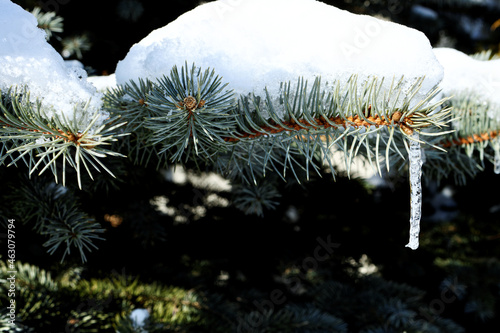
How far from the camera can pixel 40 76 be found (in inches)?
25.7

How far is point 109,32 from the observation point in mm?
1862

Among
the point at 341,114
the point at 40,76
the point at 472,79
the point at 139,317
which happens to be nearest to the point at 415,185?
the point at 341,114

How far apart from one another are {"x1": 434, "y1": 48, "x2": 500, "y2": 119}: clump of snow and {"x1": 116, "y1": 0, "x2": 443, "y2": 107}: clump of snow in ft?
1.19

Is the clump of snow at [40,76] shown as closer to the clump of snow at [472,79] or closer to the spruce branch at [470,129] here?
the spruce branch at [470,129]

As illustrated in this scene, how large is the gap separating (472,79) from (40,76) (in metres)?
1.05

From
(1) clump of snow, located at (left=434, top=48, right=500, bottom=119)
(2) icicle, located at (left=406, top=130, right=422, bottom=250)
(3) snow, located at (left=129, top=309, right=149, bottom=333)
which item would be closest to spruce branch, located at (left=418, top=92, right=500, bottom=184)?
(1) clump of snow, located at (left=434, top=48, right=500, bottom=119)

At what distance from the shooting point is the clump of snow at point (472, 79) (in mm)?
950

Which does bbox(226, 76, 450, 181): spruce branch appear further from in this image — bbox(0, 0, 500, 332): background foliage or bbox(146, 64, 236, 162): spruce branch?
bbox(0, 0, 500, 332): background foliage

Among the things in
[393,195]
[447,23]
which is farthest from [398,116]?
[447,23]

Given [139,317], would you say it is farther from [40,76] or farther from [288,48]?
[288,48]

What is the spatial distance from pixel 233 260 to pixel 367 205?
654mm

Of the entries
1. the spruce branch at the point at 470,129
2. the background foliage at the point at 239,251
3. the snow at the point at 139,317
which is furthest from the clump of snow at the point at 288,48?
the snow at the point at 139,317

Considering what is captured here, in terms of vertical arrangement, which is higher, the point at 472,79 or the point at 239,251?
the point at 472,79

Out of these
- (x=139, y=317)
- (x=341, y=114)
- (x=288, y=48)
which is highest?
(x=288, y=48)
